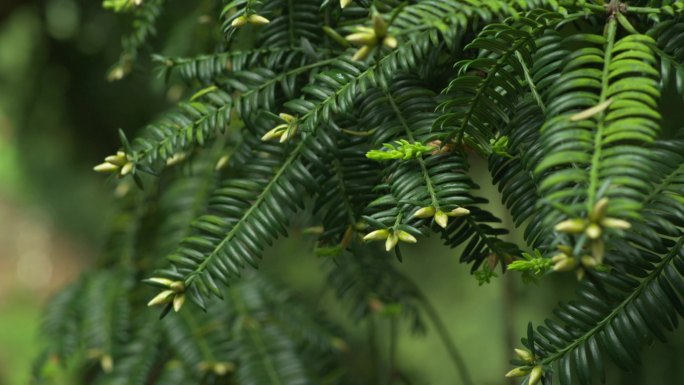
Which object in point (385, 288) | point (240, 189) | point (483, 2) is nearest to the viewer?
point (483, 2)

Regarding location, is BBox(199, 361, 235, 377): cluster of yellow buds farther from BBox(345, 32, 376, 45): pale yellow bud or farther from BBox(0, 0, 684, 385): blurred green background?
BBox(345, 32, 376, 45): pale yellow bud

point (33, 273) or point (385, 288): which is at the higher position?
point (33, 273)

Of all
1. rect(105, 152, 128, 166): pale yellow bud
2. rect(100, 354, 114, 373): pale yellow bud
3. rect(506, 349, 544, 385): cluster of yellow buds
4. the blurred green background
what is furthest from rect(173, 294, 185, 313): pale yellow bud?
rect(100, 354, 114, 373): pale yellow bud

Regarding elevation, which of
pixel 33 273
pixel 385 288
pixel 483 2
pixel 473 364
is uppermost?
pixel 33 273

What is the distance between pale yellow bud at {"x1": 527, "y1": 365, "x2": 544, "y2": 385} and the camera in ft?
1.47

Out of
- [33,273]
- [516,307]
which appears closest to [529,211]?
[516,307]

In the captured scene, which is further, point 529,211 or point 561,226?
point 529,211

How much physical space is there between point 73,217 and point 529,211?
1374 mm

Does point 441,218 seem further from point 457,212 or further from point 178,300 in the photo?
point 178,300

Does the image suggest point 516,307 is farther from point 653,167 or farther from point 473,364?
point 653,167

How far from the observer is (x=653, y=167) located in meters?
0.39

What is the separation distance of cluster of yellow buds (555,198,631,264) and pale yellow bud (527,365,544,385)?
0.14 m

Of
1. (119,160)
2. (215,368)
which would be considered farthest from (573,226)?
(215,368)

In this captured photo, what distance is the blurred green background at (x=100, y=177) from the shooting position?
3.43ft
